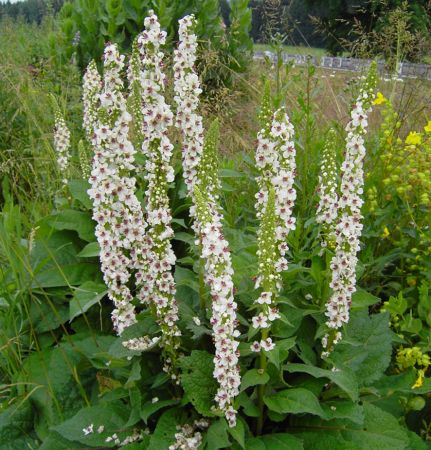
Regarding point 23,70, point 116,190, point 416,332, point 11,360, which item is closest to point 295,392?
point 416,332

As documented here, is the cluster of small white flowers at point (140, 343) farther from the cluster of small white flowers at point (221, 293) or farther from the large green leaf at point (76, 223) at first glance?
the large green leaf at point (76, 223)

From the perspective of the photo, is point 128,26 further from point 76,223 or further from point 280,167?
point 280,167

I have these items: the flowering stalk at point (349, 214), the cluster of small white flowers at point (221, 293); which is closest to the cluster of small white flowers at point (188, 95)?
the cluster of small white flowers at point (221, 293)

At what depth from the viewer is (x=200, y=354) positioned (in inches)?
94.3

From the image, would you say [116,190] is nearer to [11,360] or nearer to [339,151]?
[11,360]

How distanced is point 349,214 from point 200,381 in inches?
39.4

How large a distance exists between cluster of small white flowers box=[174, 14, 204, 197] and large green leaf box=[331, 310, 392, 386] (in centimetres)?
107

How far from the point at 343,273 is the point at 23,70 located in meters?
5.78

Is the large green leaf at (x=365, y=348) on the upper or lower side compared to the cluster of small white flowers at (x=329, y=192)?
lower

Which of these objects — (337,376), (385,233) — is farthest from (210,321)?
(385,233)

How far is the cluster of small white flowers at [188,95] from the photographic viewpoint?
8.05 feet

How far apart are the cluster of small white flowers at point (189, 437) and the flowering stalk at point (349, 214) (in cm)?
73

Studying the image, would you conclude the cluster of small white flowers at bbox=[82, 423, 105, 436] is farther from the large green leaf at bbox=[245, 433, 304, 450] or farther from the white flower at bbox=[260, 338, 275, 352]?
the white flower at bbox=[260, 338, 275, 352]

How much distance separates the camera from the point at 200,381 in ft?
7.72
